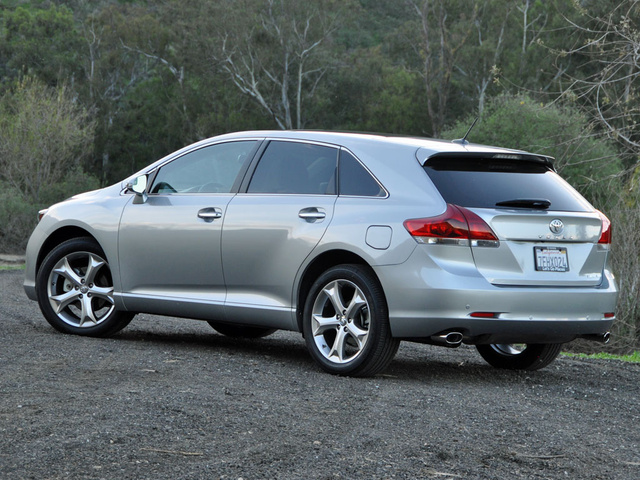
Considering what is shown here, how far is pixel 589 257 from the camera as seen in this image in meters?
7.04

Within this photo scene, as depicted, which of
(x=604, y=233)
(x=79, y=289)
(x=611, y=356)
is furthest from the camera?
(x=611, y=356)

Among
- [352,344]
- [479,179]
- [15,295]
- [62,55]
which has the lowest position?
[15,295]

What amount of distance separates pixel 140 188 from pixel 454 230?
116 inches

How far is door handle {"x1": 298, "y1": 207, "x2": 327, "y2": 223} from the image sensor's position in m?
7.19

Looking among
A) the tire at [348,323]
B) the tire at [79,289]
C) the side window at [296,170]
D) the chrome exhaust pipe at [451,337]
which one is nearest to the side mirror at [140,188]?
the tire at [79,289]

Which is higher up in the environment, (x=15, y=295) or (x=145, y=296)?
(x=145, y=296)

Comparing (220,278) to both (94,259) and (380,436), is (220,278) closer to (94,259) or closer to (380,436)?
(94,259)

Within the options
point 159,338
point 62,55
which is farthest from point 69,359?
point 62,55

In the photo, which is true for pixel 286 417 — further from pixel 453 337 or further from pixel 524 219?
pixel 524 219

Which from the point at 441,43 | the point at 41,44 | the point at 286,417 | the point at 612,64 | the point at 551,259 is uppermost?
the point at 41,44

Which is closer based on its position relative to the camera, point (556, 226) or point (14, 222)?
point (556, 226)

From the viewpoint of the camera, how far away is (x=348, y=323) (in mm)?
7000

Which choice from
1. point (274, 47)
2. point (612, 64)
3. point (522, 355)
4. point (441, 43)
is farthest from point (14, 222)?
point (441, 43)

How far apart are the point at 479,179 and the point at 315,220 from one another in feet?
3.79
